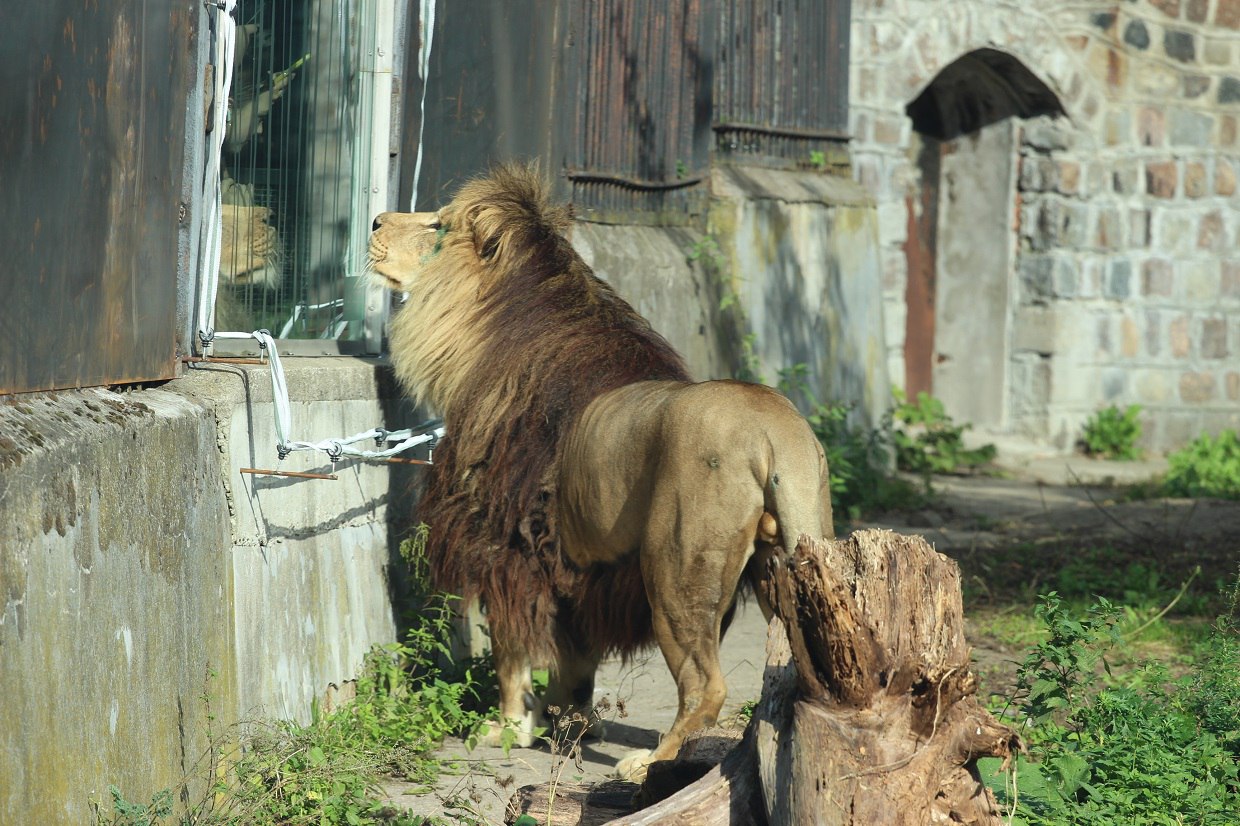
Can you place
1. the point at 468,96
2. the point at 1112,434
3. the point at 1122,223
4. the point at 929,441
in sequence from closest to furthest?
the point at 468,96 < the point at 929,441 < the point at 1112,434 < the point at 1122,223

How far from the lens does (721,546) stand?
14.1ft

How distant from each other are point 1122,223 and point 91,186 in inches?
404

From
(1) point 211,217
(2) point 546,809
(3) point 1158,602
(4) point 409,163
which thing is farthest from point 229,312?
(3) point 1158,602

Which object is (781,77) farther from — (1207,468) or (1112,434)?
(1112,434)

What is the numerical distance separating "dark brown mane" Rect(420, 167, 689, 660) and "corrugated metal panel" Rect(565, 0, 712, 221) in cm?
181

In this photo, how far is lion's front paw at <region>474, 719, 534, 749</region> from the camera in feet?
16.9

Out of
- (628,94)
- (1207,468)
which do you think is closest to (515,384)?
(628,94)

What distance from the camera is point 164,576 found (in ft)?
12.1

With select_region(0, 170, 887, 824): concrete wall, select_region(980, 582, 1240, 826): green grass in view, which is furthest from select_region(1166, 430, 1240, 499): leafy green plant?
select_region(980, 582, 1240, 826): green grass

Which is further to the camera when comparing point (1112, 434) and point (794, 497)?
point (1112, 434)

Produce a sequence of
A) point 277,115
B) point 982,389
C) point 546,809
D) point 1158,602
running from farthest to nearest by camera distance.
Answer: point 982,389
point 1158,602
point 277,115
point 546,809

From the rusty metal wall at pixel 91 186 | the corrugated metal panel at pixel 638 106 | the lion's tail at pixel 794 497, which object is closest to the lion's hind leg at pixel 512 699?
the lion's tail at pixel 794 497

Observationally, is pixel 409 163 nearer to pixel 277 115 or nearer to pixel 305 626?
pixel 277 115

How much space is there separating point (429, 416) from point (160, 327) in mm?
1716
